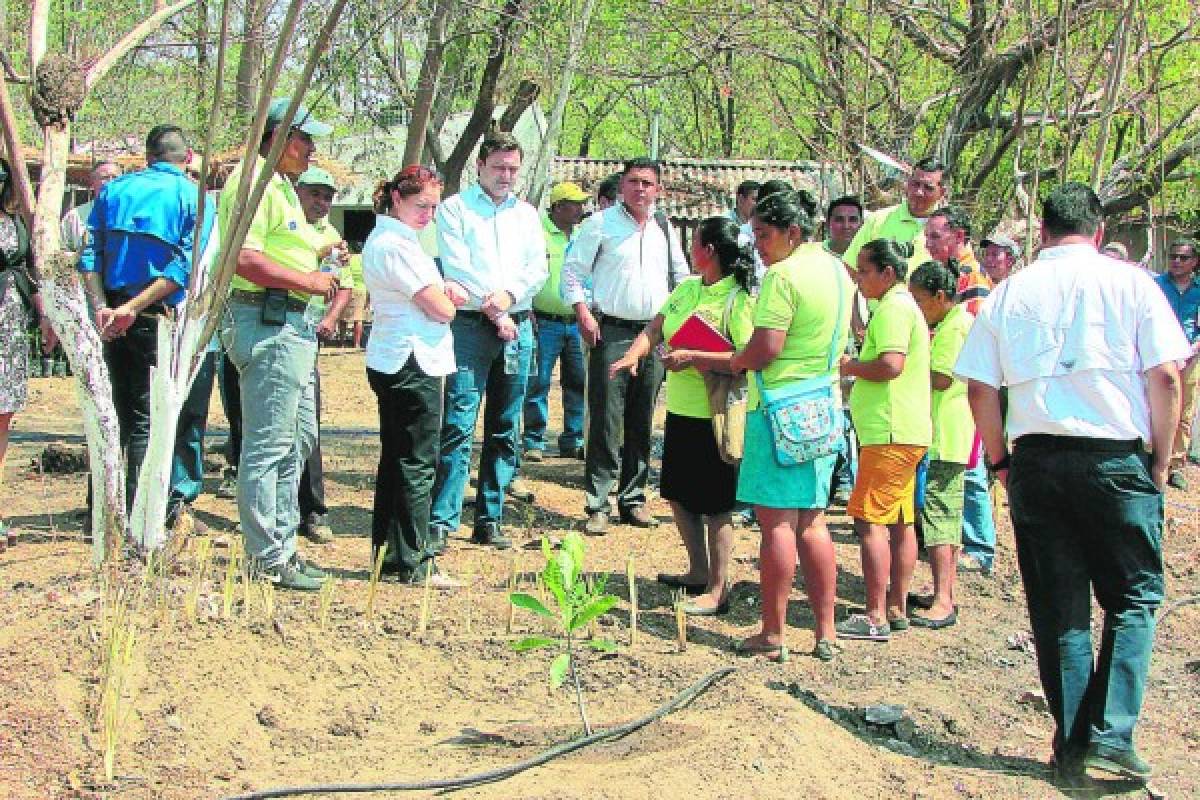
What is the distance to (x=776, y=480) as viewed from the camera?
6.00 metres

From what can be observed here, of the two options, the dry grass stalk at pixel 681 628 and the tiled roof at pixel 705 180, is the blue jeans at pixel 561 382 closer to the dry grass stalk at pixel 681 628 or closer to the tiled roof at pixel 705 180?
the dry grass stalk at pixel 681 628

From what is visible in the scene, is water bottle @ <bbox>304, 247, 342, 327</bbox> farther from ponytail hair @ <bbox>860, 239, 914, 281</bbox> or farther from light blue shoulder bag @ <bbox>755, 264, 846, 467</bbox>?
ponytail hair @ <bbox>860, 239, 914, 281</bbox>

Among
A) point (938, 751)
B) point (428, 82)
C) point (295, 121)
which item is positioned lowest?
point (938, 751)

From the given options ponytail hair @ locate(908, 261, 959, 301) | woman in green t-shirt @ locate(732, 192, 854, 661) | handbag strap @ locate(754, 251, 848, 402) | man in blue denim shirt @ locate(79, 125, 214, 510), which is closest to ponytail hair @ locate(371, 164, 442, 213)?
man in blue denim shirt @ locate(79, 125, 214, 510)

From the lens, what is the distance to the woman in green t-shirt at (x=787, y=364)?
592 centimetres

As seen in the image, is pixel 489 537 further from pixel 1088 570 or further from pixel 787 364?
pixel 1088 570

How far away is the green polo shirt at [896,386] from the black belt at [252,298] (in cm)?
265

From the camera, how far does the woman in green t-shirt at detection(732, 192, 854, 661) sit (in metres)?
5.92

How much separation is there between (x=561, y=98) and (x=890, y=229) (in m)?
2.96

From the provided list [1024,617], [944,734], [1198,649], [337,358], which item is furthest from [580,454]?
[337,358]

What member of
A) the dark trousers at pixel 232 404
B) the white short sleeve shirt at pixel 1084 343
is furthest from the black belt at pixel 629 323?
the white short sleeve shirt at pixel 1084 343

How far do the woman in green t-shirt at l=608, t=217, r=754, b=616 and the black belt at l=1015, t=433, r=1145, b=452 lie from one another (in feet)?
6.76

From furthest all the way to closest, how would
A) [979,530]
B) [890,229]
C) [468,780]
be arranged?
1. [890,229]
2. [979,530]
3. [468,780]

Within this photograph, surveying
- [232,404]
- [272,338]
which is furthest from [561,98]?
[272,338]
